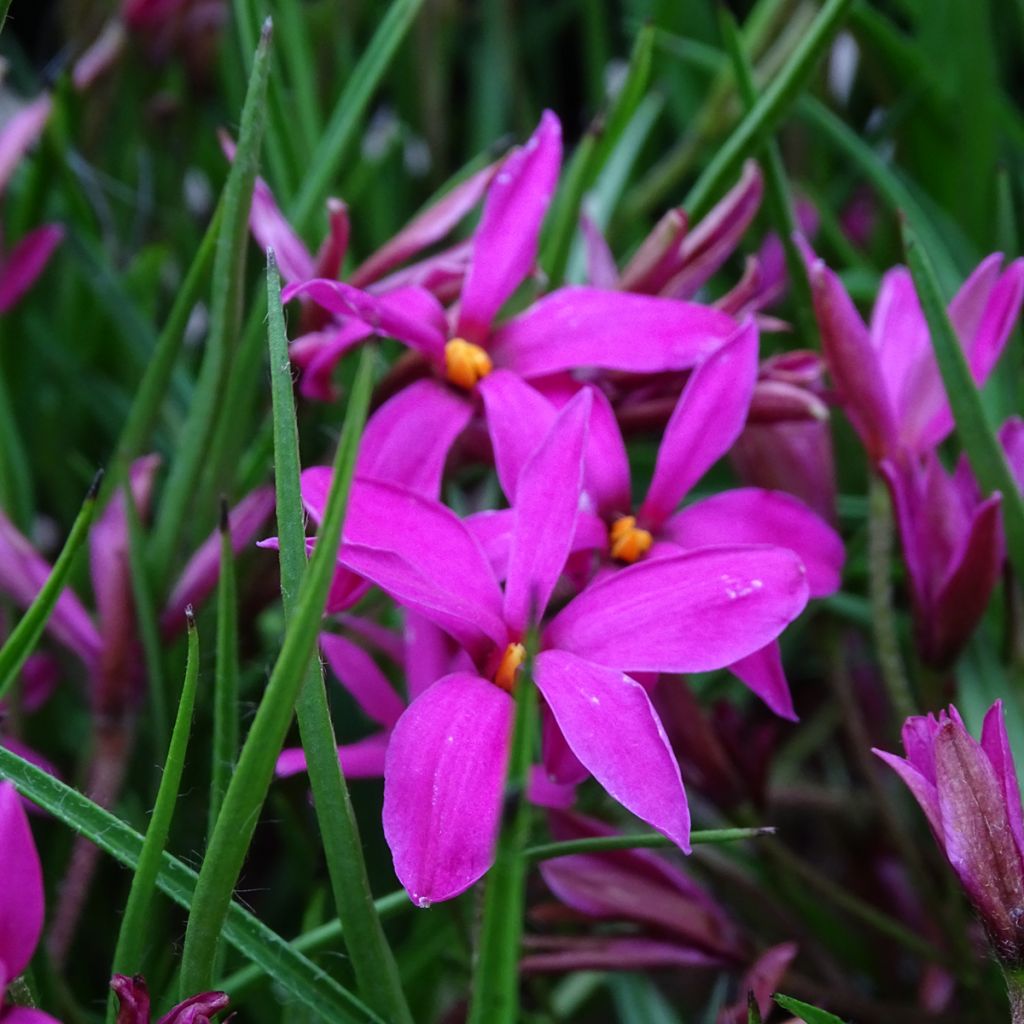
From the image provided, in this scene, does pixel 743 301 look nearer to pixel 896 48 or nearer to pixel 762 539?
pixel 762 539

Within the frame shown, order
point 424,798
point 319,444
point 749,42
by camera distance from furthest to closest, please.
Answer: point 749,42
point 319,444
point 424,798

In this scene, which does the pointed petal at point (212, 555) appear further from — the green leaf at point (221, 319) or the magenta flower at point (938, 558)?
the magenta flower at point (938, 558)

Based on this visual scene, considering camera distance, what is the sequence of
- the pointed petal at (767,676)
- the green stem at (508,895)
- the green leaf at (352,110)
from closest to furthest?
the green stem at (508,895), the pointed petal at (767,676), the green leaf at (352,110)

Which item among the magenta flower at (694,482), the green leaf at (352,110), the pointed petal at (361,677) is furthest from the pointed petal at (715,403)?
the green leaf at (352,110)

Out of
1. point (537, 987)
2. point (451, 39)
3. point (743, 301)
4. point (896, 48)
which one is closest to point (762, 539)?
point (743, 301)

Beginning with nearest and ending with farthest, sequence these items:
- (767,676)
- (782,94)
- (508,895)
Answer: (508,895) < (767,676) < (782,94)

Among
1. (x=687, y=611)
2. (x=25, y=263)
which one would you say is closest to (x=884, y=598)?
(x=687, y=611)

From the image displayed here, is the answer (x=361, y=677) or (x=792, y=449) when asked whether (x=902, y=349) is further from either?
(x=361, y=677)
